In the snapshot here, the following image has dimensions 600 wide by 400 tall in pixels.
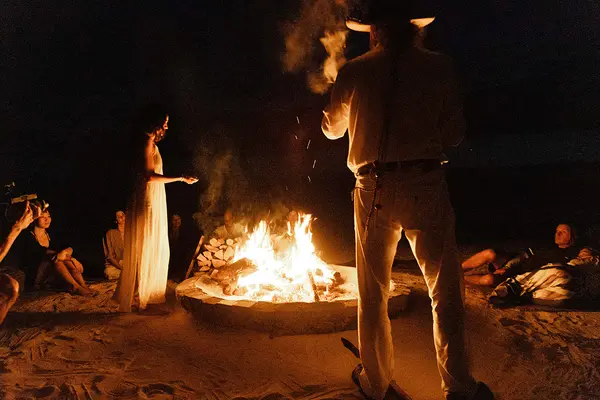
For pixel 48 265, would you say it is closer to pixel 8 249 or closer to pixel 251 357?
pixel 8 249

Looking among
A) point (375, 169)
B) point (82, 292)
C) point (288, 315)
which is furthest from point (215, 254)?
point (375, 169)

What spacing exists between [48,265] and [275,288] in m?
4.09

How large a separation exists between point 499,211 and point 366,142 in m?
10.3

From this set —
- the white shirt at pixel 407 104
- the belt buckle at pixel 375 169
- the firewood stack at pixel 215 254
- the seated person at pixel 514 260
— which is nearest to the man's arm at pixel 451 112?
the white shirt at pixel 407 104

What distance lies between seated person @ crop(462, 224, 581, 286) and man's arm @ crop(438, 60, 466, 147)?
4497 mm

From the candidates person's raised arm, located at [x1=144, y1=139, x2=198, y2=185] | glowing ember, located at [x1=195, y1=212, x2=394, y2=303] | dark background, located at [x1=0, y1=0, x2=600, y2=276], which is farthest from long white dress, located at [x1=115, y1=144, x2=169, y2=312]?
dark background, located at [x1=0, y1=0, x2=600, y2=276]

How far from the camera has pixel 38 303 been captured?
6316 mm

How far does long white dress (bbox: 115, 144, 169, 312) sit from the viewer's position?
5426 mm

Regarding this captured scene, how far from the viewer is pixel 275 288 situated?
18.8 feet

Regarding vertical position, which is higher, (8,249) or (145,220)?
(145,220)

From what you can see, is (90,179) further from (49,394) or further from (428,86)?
(428,86)

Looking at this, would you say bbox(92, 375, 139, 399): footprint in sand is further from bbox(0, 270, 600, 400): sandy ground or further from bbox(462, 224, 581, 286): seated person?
bbox(462, 224, 581, 286): seated person

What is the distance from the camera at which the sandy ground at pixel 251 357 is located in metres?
3.59

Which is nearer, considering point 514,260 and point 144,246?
point 144,246
